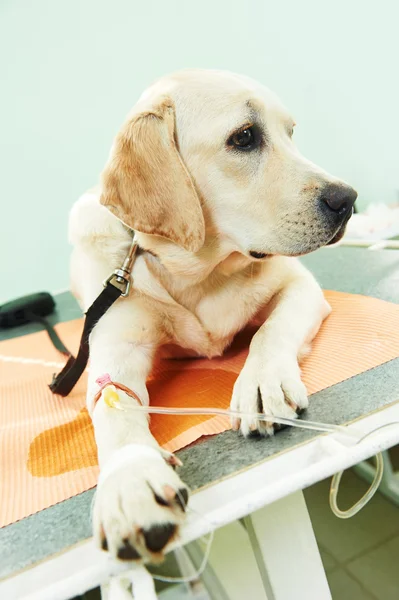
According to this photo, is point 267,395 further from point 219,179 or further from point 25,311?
point 25,311

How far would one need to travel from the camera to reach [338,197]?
2.96ft

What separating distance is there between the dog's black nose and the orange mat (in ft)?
0.91

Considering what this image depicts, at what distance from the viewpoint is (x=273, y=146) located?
99 centimetres

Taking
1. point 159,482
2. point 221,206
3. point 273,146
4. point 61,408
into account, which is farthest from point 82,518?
point 273,146

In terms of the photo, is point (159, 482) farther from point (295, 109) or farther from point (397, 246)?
point (295, 109)

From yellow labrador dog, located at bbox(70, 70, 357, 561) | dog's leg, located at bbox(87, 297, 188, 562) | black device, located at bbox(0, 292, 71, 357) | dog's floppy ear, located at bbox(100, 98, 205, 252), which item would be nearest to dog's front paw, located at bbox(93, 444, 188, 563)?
dog's leg, located at bbox(87, 297, 188, 562)

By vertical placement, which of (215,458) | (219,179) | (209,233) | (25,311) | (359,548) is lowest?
(25,311)

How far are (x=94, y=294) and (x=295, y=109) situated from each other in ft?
8.71

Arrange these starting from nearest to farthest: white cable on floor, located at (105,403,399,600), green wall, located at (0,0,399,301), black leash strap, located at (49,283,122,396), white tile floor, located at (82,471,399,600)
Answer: white cable on floor, located at (105,403,399,600) → white tile floor, located at (82,471,399,600) → black leash strap, located at (49,283,122,396) → green wall, located at (0,0,399,301)

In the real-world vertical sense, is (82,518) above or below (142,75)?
below

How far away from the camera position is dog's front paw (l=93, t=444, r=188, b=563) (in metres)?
0.53

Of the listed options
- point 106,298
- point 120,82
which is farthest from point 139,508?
point 120,82

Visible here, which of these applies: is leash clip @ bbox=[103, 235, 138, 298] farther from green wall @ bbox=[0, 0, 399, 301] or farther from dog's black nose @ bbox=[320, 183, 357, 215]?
green wall @ bbox=[0, 0, 399, 301]

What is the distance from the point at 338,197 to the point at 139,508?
637 millimetres
